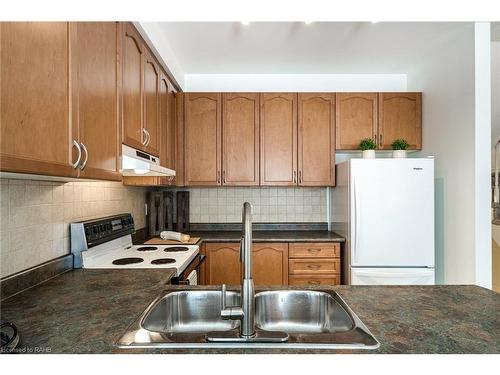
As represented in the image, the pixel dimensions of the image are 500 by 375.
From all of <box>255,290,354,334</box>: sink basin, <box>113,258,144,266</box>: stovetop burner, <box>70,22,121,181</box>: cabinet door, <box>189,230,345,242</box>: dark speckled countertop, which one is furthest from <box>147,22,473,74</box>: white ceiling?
<box>255,290,354,334</box>: sink basin

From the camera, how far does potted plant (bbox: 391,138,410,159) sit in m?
2.62

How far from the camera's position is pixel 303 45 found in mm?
2602

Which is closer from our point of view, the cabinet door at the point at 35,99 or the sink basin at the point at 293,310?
the cabinet door at the point at 35,99

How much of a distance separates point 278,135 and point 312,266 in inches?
49.2

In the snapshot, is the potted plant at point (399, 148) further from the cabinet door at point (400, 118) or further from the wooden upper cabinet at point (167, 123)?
the wooden upper cabinet at point (167, 123)

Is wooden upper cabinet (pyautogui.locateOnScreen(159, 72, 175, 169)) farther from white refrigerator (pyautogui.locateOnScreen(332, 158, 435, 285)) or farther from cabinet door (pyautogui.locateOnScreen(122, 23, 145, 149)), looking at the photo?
white refrigerator (pyautogui.locateOnScreen(332, 158, 435, 285))

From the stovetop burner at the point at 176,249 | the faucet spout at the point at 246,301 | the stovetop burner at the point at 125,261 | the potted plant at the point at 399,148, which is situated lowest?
the stovetop burner at the point at 176,249

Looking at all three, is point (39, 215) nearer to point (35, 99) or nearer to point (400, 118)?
point (35, 99)

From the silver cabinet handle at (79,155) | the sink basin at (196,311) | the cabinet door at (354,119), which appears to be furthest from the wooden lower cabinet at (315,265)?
the silver cabinet handle at (79,155)

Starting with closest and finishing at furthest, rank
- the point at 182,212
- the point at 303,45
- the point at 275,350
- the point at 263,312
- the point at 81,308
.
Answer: the point at 275,350, the point at 81,308, the point at 263,312, the point at 303,45, the point at 182,212

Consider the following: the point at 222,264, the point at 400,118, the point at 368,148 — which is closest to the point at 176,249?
the point at 222,264

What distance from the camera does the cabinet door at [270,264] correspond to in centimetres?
275

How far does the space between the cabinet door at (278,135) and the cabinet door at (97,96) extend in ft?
5.52
